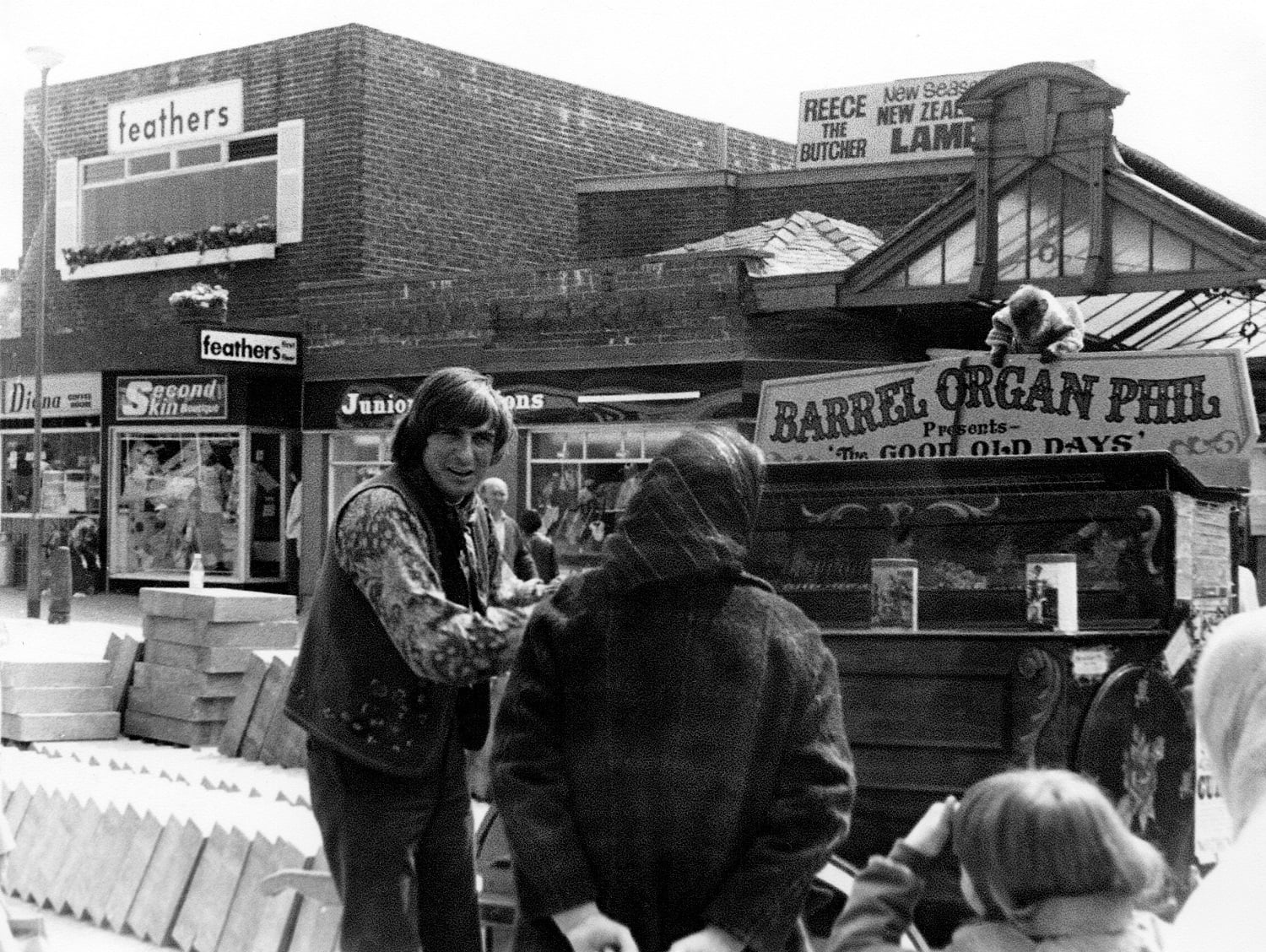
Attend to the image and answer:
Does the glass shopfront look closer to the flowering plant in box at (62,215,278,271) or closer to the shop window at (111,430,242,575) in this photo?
the shop window at (111,430,242,575)

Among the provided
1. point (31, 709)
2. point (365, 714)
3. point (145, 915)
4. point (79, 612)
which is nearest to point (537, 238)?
point (79, 612)

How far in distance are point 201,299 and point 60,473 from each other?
4580mm

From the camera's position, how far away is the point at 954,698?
5383mm

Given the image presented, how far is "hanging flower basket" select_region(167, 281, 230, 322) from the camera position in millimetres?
24562

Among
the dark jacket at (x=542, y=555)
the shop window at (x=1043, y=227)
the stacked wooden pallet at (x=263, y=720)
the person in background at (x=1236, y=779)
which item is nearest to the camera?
the person in background at (x=1236, y=779)

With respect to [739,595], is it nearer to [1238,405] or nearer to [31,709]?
[1238,405]

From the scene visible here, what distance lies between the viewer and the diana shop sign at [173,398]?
80.4 feet

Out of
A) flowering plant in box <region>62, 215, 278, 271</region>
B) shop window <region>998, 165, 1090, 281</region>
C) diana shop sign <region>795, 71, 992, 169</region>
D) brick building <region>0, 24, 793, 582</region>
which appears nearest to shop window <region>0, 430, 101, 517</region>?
brick building <region>0, 24, 793, 582</region>

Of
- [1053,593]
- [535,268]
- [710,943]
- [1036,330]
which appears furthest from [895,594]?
[535,268]

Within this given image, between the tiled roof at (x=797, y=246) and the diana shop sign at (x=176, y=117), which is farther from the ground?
the diana shop sign at (x=176, y=117)

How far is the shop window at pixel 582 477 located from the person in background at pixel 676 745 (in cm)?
1784

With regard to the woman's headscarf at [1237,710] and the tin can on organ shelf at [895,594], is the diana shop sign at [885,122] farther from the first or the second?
the woman's headscarf at [1237,710]

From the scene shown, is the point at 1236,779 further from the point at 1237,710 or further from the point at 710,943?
the point at 710,943

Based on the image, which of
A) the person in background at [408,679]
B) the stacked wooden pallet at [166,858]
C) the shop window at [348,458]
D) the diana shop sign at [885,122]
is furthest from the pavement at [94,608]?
the person in background at [408,679]
